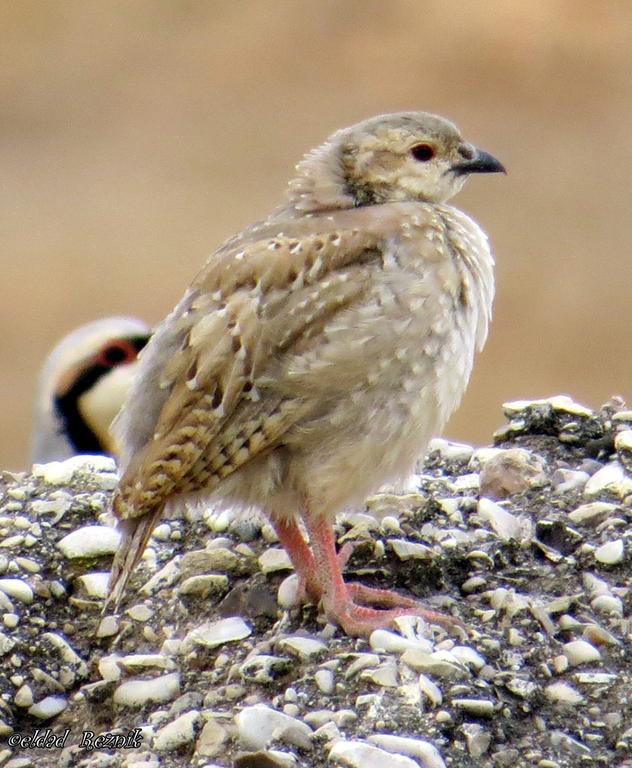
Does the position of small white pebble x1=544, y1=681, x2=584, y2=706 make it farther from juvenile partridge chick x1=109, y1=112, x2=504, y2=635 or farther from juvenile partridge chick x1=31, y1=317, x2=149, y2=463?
juvenile partridge chick x1=31, y1=317, x2=149, y2=463

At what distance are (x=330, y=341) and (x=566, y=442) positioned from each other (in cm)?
159

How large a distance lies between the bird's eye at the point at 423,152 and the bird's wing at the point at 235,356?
24.2 inches

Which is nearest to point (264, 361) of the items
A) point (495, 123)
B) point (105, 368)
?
point (105, 368)

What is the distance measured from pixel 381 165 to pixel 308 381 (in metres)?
1.07

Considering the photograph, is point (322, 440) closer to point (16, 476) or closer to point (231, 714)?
point (231, 714)

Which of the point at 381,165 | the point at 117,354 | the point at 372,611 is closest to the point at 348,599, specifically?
the point at 372,611

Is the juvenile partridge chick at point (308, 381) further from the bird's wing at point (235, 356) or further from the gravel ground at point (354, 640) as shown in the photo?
the gravel ground at point (354, 640)

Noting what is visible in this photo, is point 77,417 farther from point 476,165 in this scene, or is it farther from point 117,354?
point 476,165

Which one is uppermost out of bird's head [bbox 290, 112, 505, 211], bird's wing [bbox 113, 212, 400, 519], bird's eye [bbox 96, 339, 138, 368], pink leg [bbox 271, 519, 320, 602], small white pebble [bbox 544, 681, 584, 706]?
bird's eye [bbox 96, 339, 138, 368]

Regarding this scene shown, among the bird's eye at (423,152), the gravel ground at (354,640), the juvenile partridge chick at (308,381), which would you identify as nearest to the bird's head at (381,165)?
the bird's eye at (423,152)

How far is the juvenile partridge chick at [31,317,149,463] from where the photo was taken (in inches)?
393

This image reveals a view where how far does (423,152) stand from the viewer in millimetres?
6520

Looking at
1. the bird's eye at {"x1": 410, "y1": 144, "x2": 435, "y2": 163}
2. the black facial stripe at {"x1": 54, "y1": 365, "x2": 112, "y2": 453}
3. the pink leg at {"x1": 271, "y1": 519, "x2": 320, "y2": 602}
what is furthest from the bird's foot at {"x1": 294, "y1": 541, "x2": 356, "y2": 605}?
the black facial stripe at {"x1": 54, "y1": 365, "x2": 112, "y2": 453}

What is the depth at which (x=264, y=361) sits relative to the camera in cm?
575
